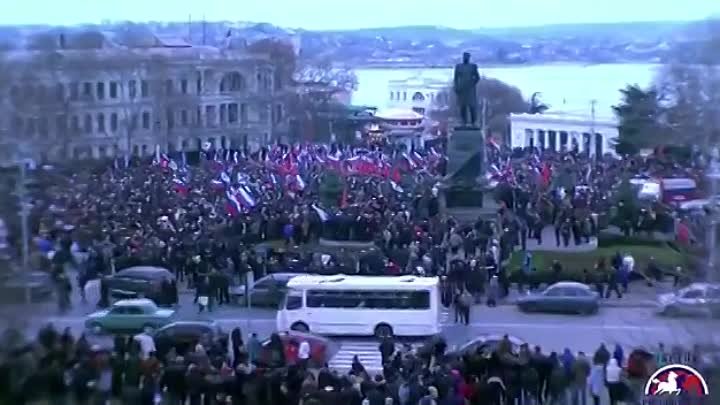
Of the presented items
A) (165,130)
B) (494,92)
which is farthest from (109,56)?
(494,92)

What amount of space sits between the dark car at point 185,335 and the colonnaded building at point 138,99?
10.8 metres

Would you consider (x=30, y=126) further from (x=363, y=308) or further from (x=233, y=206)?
(x=363, y=308)

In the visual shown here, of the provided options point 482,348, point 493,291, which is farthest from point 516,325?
point 482,348

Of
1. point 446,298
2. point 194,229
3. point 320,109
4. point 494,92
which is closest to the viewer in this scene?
point 446,298

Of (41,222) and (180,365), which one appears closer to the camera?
(180,365)

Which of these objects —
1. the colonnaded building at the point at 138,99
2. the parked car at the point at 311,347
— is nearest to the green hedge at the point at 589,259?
Result: the parked car at the point at 311,347

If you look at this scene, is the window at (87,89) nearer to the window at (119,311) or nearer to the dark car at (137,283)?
the dark car at (137,283)

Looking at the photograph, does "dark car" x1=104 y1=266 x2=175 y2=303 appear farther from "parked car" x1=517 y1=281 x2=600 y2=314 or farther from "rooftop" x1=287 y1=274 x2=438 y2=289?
"parked car" x1=517 y1=281 x2=600 y2=314

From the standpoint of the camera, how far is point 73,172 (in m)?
18.1

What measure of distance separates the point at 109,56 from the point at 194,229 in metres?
13.9

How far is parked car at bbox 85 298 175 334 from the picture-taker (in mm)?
8422

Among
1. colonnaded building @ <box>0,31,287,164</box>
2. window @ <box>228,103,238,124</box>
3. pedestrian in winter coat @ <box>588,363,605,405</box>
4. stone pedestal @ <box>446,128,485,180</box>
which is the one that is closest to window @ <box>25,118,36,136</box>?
colonnaded building @ <box>0,31,287,164</box>

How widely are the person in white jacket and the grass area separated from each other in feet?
11.9

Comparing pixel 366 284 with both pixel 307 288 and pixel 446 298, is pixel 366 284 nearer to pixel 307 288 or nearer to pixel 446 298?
A: pixel 307 288
